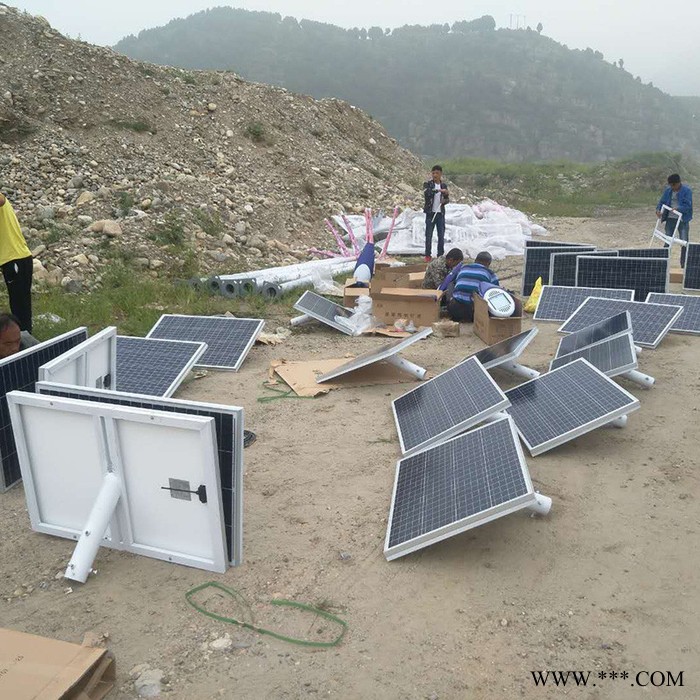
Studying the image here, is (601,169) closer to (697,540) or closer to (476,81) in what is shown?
(697,540)

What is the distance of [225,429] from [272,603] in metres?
0.93

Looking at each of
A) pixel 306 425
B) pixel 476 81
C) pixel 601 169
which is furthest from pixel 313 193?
pixel 476 81

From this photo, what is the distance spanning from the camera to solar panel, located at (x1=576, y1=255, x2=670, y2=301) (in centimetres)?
976

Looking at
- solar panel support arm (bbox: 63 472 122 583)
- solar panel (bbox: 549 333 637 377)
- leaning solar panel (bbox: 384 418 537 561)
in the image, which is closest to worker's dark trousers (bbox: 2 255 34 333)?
solar panel support arm (bbox: 63 472 122 583)

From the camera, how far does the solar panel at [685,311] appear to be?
852 centimetres

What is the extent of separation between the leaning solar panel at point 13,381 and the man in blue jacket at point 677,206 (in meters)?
10.3

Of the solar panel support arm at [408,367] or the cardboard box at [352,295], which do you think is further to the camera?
the cardboard box at [352,295]

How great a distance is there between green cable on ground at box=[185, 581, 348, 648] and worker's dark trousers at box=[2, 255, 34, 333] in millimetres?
4600

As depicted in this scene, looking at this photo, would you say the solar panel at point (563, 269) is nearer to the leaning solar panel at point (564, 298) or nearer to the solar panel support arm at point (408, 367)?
the leaning solar panel at point (564, 298)

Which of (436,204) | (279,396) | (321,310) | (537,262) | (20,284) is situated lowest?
(279,396)

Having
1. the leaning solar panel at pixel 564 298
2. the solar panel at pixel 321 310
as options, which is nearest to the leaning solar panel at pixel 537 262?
the leaning solar panel at pixel 564 298

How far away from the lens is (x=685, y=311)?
8750 millimetres

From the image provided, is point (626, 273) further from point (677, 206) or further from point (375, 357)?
point (375, 357)

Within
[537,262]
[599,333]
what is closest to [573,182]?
[537,262]
